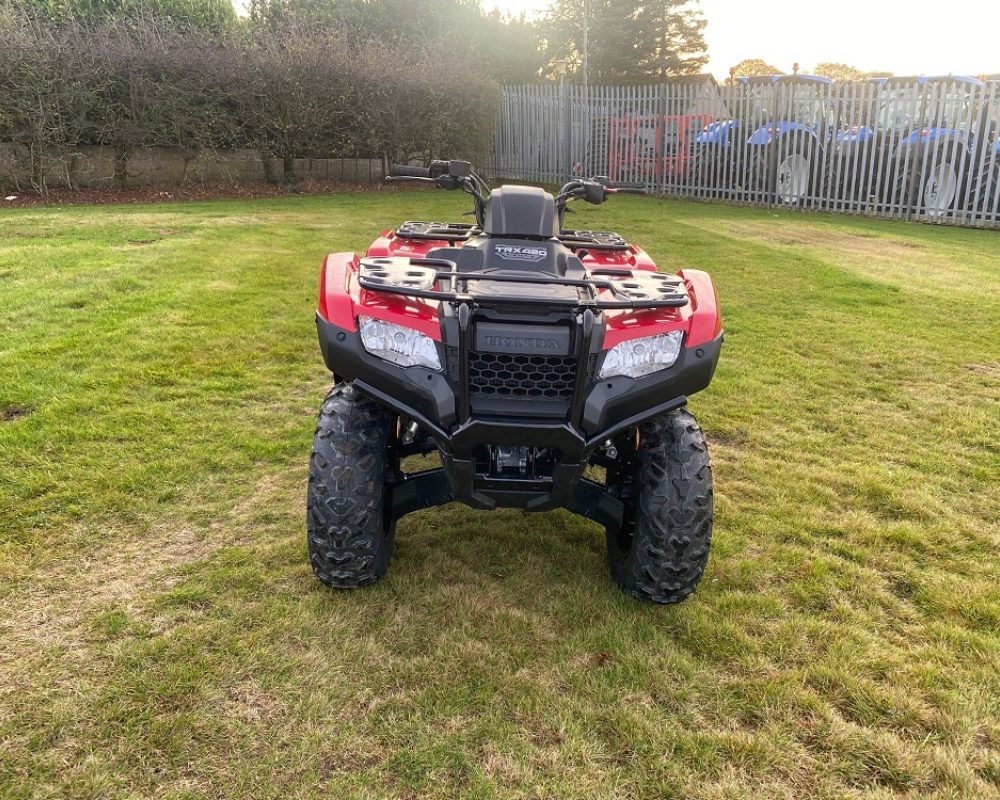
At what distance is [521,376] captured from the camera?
2.24 m

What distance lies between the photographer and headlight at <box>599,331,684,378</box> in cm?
227

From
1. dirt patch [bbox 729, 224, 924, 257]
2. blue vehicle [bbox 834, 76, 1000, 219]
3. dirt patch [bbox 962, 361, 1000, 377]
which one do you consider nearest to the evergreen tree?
blue vehicle [bbox 834, 76, 1000, 219]

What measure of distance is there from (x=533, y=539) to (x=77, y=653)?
5.40 ft

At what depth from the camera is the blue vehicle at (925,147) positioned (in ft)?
38.1

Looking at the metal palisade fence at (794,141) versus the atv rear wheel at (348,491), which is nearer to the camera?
the atv rear wheel at (348,491)

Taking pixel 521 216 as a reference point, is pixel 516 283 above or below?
below

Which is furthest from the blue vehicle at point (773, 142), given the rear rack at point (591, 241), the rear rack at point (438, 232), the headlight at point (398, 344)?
the headlight at point (398, 344)

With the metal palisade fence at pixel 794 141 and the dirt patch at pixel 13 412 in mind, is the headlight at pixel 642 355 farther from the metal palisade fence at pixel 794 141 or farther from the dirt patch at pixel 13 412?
the metal palisade fence at pixel 794 141

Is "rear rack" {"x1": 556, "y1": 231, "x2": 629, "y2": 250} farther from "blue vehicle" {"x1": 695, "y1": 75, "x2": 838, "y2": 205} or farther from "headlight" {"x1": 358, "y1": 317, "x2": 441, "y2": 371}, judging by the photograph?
"blue vehicle" {"x1": 695, "y1": 75, "x2": 838, "y2": 205}

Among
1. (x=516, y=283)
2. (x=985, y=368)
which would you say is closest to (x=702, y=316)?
(x=516, y=283)

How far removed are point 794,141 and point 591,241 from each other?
11.9 metres

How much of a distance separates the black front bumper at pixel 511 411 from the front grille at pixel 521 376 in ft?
0.13

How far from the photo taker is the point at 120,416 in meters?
4.00

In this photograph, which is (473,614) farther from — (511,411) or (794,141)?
(794,141)
